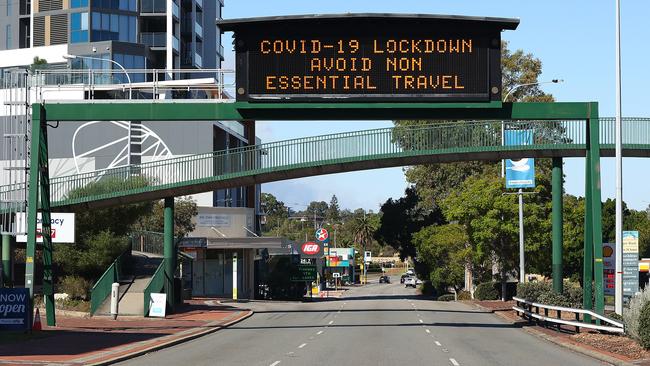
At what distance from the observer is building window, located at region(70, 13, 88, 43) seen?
3637 inches

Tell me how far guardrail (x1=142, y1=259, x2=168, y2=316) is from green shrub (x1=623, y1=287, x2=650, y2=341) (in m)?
21.8

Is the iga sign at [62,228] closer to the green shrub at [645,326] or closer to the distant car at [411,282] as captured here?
the green shrub at [645,326]

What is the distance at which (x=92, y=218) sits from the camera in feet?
149

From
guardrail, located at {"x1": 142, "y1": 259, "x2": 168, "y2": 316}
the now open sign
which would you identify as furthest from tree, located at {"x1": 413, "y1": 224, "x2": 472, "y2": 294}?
the now open sign

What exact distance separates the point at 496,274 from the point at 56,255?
99.8 feet

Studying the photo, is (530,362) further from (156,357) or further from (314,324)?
(314,324)

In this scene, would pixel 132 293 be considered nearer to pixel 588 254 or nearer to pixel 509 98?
pixel 588 254

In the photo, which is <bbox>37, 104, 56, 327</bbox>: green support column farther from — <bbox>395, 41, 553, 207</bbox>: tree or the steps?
<bbox>395, 41, 553, 207</bbox>: tree

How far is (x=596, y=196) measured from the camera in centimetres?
3069

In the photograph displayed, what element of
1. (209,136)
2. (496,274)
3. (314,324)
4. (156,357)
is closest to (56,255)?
(314,324)

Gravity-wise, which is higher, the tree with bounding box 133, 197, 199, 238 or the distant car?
the tree with bounding box 133, 197, 199, 238

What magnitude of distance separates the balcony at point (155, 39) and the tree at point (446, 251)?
125 ft

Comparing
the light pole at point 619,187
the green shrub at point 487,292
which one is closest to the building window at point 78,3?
the green shrub at point 487,292

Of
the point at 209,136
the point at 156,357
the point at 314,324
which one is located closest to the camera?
the point at 156,357
